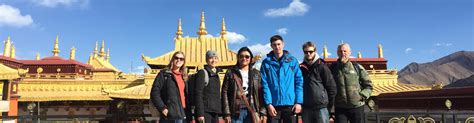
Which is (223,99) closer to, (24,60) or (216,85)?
(216,85)

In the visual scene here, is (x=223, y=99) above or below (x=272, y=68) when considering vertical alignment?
below

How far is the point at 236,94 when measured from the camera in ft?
14.1

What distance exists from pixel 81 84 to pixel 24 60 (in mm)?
7519

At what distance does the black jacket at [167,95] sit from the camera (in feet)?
14.1

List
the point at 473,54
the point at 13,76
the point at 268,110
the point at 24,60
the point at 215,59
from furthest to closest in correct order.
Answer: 1. the point at 473,54
2. the point at 24,60
3. the point at 13,76
4. the point at 215,59
5. the point at 268,110

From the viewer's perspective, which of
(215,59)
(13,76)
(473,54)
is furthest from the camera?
(473,54)

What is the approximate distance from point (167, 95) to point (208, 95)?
1.84 feet

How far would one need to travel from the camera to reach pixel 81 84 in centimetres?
2336

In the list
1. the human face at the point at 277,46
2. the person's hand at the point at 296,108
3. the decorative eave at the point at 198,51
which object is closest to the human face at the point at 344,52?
the human face at the point at 277,46

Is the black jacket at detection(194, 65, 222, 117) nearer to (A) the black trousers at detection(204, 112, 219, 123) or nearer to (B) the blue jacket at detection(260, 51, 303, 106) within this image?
(A) the black trousers at detection(204, 112, 219, 123)

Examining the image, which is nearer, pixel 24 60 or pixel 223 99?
pixel 223 99

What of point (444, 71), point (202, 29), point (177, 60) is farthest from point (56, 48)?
point (444, 71)

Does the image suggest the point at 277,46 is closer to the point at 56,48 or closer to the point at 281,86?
the point at 281,86

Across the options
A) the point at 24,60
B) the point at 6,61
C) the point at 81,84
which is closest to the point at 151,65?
the point at 81,84
